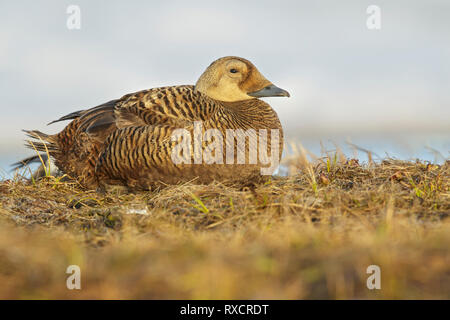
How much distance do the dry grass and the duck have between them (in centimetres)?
35

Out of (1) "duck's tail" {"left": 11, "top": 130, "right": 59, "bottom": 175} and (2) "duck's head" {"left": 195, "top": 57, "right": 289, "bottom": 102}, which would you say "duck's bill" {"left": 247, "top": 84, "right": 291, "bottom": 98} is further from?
(1) "duck's tail" {"left": 11, "top": 130, "right": 59, "bottom": 175}

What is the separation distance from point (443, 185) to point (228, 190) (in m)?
2.06

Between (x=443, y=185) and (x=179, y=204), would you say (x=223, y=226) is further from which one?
(x=443, y=185)

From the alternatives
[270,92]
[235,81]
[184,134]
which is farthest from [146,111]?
[270,92]

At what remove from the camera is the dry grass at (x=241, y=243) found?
2223 mm

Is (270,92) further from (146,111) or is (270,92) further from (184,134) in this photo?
(146,111)

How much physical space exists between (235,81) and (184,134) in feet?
3.96

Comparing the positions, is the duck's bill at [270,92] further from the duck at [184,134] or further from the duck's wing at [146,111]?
Answer: the duck's wing at [146,111]

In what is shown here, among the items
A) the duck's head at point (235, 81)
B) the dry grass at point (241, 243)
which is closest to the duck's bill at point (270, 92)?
the duck's head at point (235, 81)

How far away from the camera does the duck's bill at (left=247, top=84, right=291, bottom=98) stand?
5580mm

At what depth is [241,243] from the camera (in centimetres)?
297

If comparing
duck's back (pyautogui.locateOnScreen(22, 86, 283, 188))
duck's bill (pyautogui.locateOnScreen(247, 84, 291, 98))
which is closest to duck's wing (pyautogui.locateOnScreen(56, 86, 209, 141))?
duck's back (pyautogui.locateOnScreen(22, 86, 283, 188))

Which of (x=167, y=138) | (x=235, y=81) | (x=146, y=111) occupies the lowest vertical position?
(x=167, y=138)
